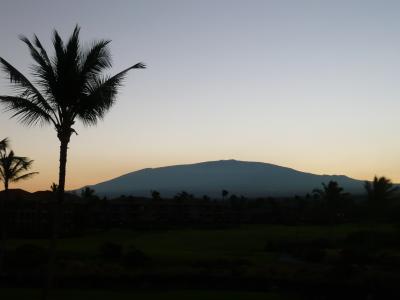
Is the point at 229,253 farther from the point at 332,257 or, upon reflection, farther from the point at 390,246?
the point at 390,246

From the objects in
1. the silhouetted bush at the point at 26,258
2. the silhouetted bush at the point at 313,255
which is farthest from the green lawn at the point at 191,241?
the silhouetted bush at the point at 26,258

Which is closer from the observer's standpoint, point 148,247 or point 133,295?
point 133,295

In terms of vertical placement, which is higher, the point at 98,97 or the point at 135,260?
the point at 98,97

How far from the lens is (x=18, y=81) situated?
46.7ft

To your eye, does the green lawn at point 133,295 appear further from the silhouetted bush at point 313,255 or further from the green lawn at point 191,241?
the silhouetted bush at point 313,255

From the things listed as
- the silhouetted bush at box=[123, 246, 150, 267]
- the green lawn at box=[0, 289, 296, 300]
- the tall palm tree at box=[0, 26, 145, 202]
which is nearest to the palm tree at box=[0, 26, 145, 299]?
the tall palm tree at box=[0, 26, 145, 202]

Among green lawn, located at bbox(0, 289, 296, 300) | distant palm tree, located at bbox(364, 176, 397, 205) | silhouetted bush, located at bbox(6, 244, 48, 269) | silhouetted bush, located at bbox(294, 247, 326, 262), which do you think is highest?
distant palm tree, located at bbox(364, 176, 397, 205)

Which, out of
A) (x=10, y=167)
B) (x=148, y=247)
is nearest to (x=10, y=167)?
(x=10, y=167)

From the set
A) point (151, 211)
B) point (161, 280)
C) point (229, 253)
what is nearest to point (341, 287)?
point (161, 280)

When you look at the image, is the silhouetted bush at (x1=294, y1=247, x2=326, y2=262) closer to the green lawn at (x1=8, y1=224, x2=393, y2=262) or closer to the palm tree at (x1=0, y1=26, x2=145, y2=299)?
the green lawn at (x1=8, y1=224, x2=393, y2=262)

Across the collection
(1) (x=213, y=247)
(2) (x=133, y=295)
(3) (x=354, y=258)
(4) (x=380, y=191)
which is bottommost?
(2) (x=133, y=295)

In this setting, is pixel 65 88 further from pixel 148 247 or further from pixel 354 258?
pixel 148 247

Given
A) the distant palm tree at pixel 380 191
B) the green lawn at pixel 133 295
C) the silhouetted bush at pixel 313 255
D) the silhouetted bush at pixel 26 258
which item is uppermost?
the distant palm tree at pixel 380 191

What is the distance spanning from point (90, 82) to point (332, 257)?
3091 cm
